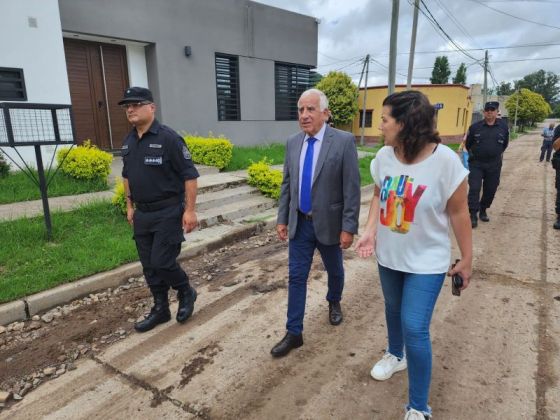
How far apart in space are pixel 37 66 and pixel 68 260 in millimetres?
5098

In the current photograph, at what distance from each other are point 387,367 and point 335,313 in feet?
2.67

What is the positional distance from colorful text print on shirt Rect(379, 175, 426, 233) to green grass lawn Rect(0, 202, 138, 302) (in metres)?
3.32

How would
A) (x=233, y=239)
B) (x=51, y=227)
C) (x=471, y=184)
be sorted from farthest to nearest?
(x=471, y=184)
(x=233, y=239)
(x=51, y=227)

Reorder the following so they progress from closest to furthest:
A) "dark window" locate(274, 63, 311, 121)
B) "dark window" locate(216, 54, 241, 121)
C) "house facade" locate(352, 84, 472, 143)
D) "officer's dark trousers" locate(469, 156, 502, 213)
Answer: "officer's dark trousers" locate(469, 156, 502, 213) < "dark window" locate(216, 54, 241, 121) < "dark window" locate(274, 63, 311, 121) < "house facade" locate(352, 84, 472, 143)

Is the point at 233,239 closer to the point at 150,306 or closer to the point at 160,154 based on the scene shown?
the point at 150,306

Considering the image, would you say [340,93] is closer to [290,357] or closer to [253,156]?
[253,156]

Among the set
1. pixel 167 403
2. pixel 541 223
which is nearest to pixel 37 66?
pixel 167 403

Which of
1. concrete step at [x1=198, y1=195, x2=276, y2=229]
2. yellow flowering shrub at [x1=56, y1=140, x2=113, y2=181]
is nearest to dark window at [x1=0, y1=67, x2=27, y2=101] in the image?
yellow flowering shrub at [x1=56, y1=140, x2=113, y2=181]

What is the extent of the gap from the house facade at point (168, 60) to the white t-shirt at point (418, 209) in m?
7.87

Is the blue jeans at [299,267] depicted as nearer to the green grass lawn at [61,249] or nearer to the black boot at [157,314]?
the black boot at [157,314]

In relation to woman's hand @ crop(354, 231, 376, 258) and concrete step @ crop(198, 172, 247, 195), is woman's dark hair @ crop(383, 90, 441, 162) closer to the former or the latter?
woman's hand @ crop(354, 231, 376, 258)

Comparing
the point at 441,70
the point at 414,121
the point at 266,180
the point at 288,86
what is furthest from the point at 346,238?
the point at 441,70

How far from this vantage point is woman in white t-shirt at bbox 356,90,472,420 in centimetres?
202

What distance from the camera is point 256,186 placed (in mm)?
8094
